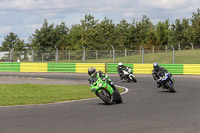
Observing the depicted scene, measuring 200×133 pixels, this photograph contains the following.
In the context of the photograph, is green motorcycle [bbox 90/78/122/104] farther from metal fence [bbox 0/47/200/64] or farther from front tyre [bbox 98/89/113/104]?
metal fence [bbox 0/47/200/64]

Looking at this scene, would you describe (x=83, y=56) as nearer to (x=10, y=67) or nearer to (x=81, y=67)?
(x=81, y=67)

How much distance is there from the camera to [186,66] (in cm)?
2869

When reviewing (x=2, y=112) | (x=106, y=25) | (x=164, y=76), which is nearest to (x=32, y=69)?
(x=164, y=76)

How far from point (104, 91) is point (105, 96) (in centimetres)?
18

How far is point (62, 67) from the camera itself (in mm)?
31984

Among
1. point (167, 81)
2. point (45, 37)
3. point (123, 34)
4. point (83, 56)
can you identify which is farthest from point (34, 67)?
point (45, 37)

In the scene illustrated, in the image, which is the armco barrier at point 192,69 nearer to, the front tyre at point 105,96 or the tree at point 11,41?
the front tyre at point 105,96

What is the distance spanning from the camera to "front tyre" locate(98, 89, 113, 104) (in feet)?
37.8

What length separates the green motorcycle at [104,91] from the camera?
37.6 ft

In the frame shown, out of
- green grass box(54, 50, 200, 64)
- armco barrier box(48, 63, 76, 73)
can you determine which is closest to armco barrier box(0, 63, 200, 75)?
armco barrier box(48, 63, 76, 73)

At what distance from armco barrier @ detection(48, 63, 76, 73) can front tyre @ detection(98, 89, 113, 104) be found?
20.1 meters

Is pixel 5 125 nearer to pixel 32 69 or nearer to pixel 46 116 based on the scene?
pixel 46 116

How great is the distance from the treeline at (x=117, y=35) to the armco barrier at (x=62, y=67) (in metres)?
21.3

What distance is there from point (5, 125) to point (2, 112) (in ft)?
7.34
